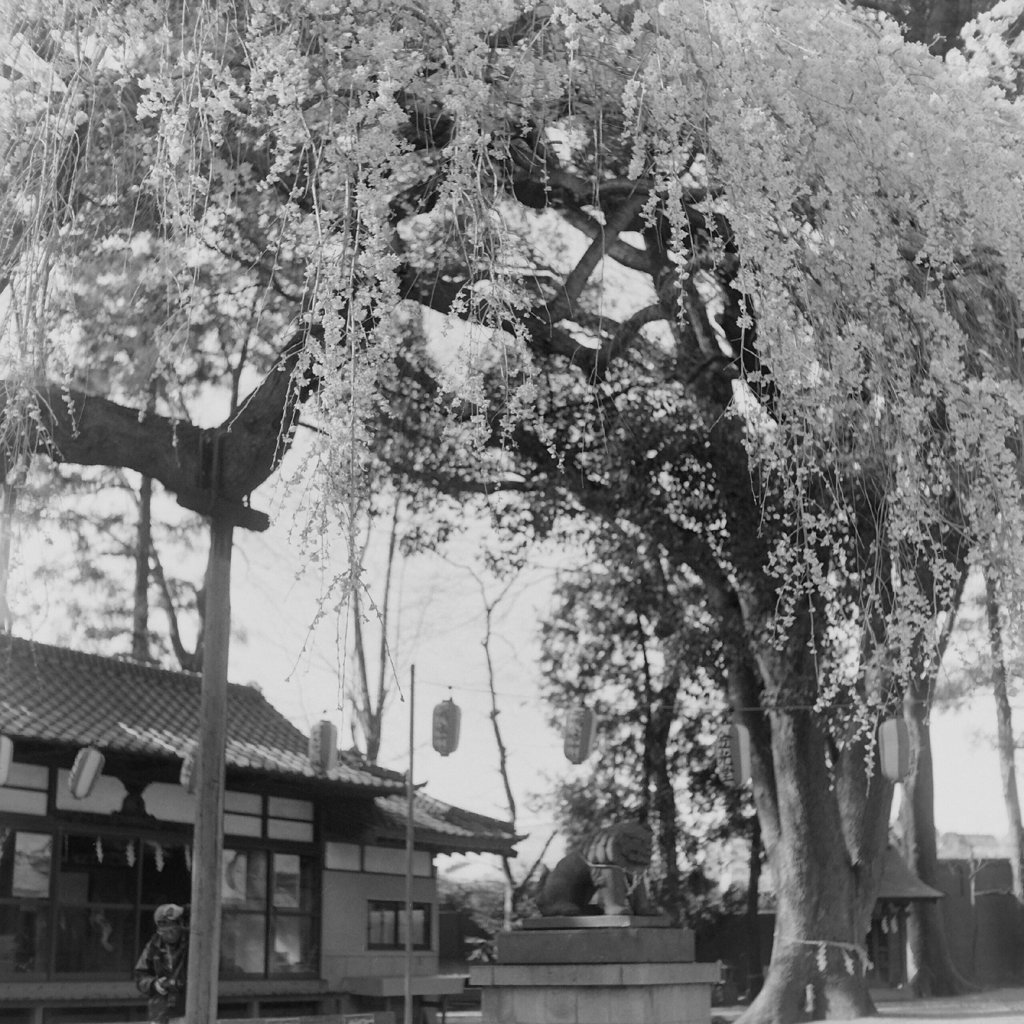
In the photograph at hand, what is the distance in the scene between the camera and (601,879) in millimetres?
7426

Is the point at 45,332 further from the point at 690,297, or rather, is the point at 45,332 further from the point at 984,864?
the point at 984,864

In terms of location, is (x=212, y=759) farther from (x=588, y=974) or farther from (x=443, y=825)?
(x=443, y=825)

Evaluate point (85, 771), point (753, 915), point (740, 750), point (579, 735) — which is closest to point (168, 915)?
point (85, 771)

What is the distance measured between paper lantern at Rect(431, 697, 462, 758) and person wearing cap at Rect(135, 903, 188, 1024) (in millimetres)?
5339

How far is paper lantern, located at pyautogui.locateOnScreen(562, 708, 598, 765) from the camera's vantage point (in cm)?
1377

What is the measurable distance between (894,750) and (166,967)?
254 inches

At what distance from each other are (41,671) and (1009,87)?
9.55 metres

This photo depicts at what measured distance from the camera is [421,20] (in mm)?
4629

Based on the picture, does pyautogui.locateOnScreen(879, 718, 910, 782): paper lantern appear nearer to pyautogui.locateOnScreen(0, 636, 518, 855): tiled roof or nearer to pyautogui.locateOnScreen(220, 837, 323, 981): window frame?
pyautogui.locateOnScreen(0, 636, 518, 855): tiled roof

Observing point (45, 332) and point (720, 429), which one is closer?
point (45, 332)

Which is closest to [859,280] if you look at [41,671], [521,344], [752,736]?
[521,344]

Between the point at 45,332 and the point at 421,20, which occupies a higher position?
the point at 421,20

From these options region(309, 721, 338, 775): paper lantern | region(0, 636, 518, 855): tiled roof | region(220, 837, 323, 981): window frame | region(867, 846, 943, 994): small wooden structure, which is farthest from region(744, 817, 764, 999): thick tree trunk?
Result: region(309, 721, 338, 775): paper lantern

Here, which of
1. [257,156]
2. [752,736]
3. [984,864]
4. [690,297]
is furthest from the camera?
[984,864]
